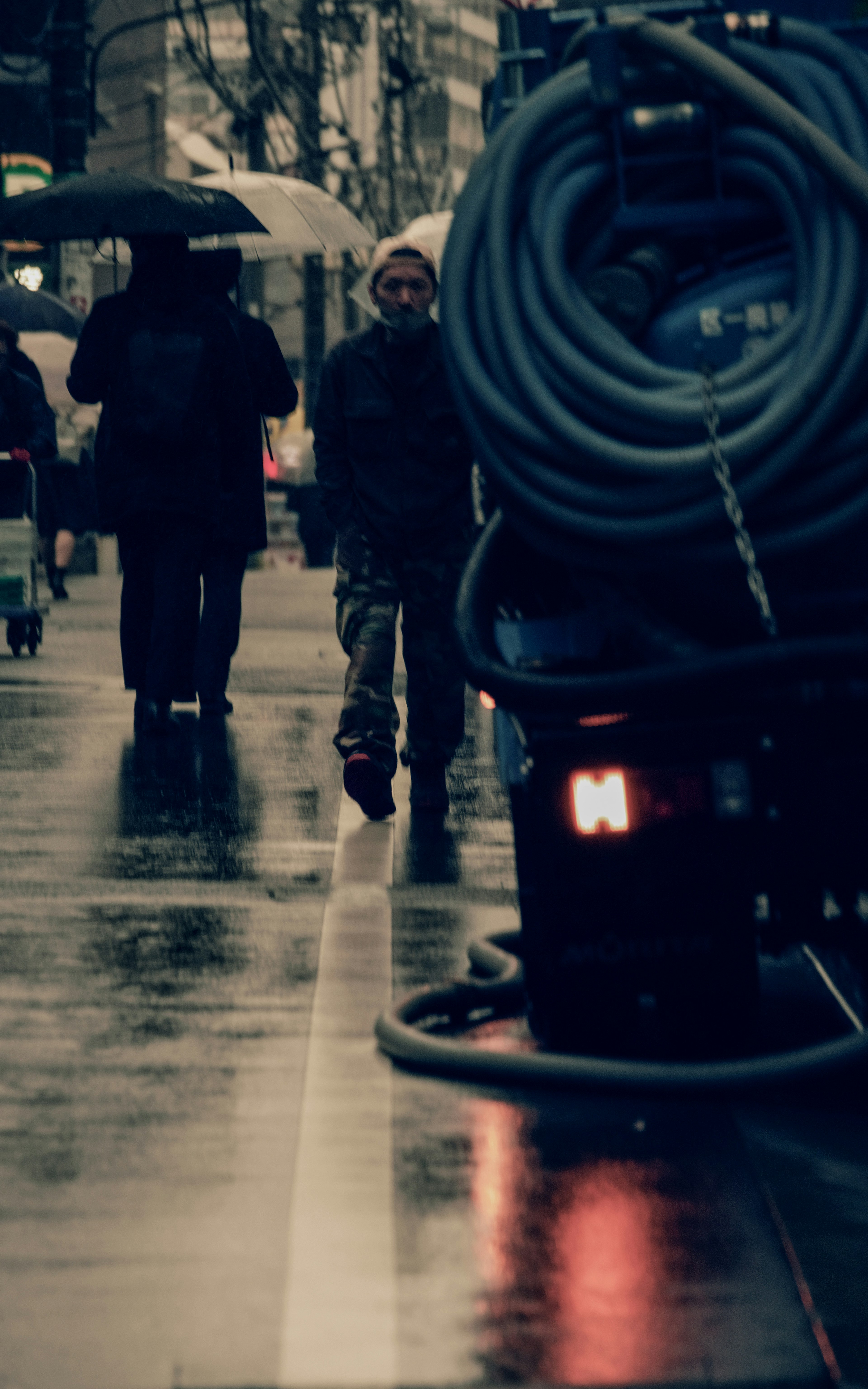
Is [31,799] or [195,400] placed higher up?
[195,400]

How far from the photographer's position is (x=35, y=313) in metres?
21.8

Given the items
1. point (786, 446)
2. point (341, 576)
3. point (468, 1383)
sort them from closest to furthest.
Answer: point (468, 1383) → point (786, 446) → point (341, 576)

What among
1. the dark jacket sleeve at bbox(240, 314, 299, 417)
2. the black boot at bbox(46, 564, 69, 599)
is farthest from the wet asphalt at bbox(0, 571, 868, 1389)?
the black boot at bbox(46, 564, 69, 599)

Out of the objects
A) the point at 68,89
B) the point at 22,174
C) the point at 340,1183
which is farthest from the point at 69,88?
the point at 340,1183

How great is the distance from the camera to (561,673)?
502cm

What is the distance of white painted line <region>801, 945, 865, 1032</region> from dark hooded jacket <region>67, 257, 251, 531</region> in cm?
505

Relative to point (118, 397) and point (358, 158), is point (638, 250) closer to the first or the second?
point (118, 397)

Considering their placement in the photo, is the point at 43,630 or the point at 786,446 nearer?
the point at 786,446

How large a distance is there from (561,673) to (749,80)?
4.06ft

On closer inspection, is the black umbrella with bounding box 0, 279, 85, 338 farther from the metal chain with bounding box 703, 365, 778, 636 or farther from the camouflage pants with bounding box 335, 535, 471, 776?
the metal chain with bounding box 703, 365, 778, 636

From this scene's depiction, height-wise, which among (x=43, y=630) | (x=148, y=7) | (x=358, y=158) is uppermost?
(x=148, y=7)

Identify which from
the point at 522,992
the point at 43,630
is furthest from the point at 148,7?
the point at 522,992

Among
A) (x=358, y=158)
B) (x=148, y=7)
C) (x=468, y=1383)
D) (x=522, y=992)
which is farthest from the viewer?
(x=148, y=7)

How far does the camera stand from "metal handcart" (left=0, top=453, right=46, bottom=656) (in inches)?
595
